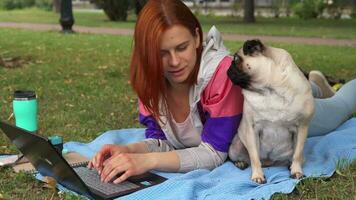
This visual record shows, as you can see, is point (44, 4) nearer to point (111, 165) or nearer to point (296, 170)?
point (111, 165)

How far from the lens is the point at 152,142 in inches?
164

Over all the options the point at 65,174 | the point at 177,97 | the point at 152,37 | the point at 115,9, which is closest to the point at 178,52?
the point at 152,37

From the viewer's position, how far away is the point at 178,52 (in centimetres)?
356

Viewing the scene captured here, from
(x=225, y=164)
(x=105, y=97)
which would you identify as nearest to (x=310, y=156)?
(x=225, y=164)

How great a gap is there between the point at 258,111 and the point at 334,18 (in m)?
24.2

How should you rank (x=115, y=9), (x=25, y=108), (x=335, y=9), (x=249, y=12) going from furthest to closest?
(x=335, y=9) → (x=115, y=9) → (x=249, y=12) → (x=25, y=108)

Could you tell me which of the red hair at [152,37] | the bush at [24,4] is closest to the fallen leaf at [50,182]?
the red hair at [152,37]

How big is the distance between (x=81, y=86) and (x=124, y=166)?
457cm

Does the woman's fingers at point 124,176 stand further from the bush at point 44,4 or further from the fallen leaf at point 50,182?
the bush at point 44,4

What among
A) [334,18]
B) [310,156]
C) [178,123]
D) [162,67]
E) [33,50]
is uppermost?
[162,67]

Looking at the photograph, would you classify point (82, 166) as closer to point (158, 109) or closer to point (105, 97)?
point (158, 109)

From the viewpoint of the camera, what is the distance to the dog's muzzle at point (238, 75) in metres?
3.51

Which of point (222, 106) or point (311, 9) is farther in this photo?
point (311, 9)

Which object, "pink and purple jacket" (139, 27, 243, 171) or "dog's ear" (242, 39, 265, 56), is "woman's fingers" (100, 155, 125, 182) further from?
"dog's ear" (242, 39, 265, 56)
